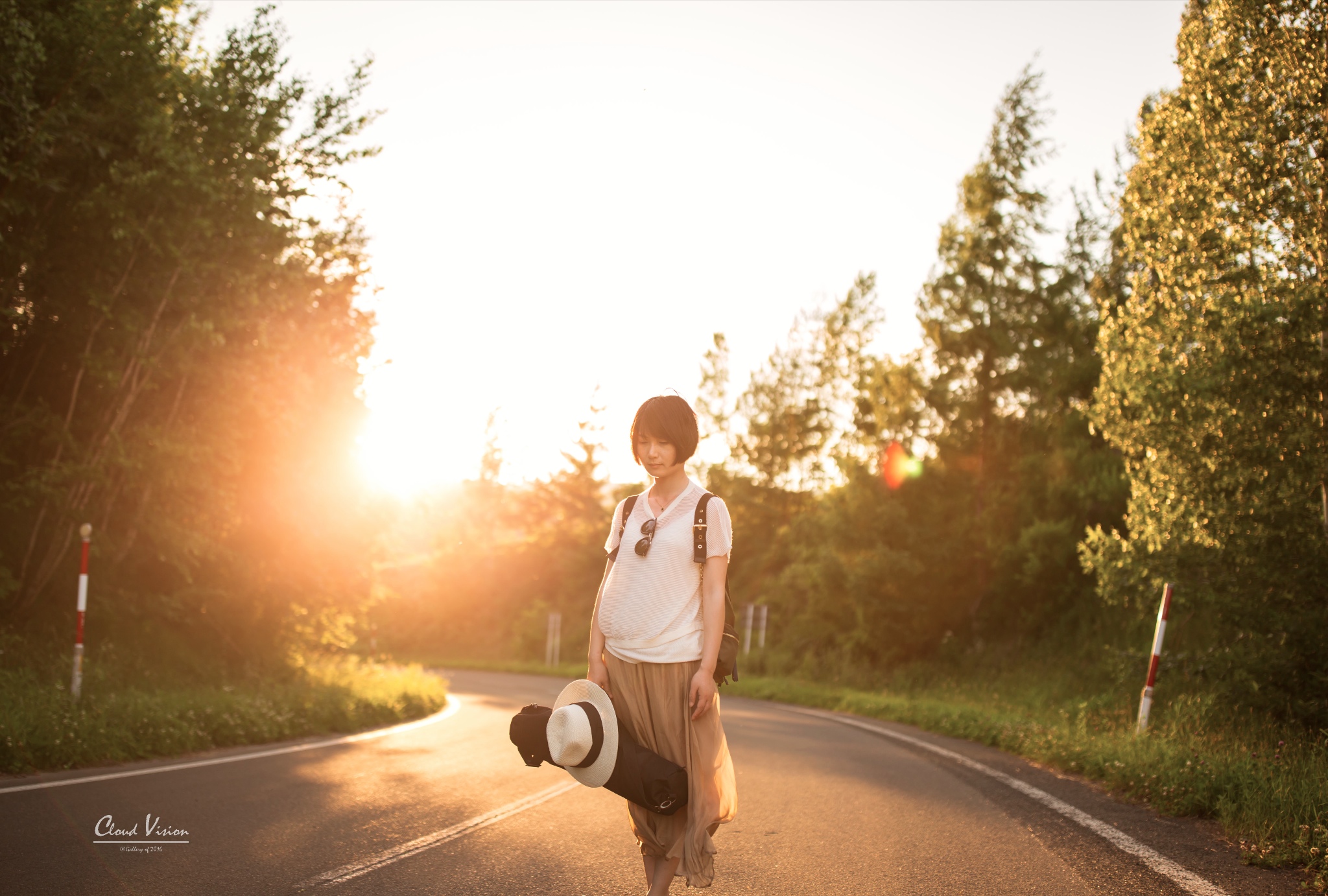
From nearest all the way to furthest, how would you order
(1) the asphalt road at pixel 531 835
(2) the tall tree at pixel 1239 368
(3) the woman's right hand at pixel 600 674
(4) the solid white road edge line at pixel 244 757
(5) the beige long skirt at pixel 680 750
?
(5) the beige long skirt at pixel 680 750 → (3) the woman's right hand at pixel 600 674 → (1) the asphalt road at pixel 531 835 → (4) the solid white road edge line at pixel 244 757 → (2) the tall tree at pixel 1239 368

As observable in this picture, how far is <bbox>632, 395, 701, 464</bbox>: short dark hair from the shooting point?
3.86 metres

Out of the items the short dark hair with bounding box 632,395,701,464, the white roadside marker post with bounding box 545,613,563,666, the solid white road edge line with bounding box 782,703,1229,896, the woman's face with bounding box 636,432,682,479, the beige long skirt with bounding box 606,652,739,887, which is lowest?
the white roadside marker post with bounding box 545,613,563,666

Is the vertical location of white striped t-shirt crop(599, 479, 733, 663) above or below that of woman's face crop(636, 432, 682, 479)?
below

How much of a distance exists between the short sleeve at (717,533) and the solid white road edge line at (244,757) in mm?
5370

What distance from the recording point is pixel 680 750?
378cm

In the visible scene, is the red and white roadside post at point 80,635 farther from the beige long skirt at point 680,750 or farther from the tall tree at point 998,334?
the tall tree at point 998,334

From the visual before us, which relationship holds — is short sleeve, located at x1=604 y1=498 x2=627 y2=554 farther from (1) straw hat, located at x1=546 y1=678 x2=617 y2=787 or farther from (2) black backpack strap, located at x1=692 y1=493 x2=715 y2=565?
(1) straw hat, located at x1=546 y1=678 x2=617 y2=787

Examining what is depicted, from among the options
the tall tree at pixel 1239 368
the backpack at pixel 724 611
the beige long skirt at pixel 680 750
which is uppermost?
the tall tree at pixel 1239 368

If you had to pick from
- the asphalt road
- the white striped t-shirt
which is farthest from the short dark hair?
the asphalt road

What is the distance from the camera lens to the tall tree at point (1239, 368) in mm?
10406

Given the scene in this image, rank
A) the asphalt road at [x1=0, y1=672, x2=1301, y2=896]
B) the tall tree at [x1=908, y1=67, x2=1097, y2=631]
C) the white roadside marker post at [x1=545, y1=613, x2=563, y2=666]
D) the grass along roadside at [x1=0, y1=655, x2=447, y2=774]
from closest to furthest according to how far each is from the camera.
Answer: the asphalt road at [x1=0, y1=672, x2=1301, y2=896]
the grass along roadside at [x1=0, y1=655, x2=447, y2=774]
the tall tree at [x1=908, y1=67, x2=1097, y2=631]
the white roadside marker post at [x1=545, y1=613, x2=563, y2=666]

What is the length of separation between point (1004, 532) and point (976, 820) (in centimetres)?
2274

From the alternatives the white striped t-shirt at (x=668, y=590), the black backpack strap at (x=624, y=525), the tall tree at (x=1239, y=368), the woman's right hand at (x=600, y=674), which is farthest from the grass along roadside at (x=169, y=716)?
the tall tree at (x=1239, y=368)

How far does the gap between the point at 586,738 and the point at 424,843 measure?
2396mm
